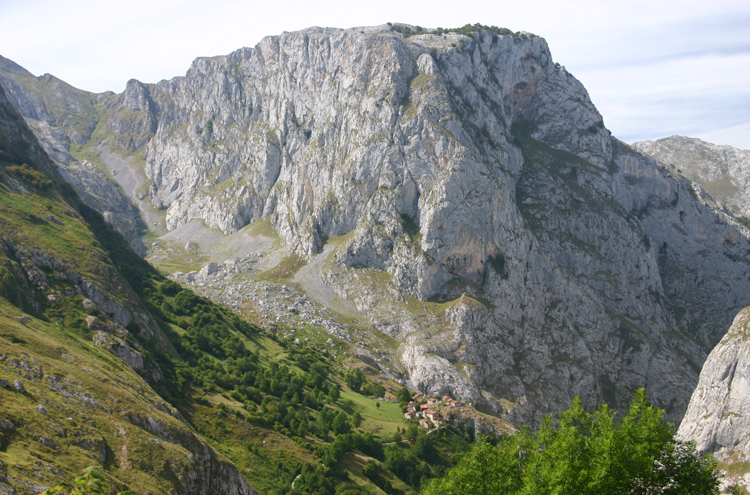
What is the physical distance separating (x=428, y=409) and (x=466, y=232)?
188 ft

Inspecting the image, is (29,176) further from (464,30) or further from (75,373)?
(464,30)

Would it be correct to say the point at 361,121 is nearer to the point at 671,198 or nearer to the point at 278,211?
the point at 278,211

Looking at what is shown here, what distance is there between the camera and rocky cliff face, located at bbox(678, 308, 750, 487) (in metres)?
71.7

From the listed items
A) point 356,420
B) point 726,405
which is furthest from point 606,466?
point 726,405

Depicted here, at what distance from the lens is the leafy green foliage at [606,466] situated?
22.1 meters

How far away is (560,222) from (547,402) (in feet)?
215

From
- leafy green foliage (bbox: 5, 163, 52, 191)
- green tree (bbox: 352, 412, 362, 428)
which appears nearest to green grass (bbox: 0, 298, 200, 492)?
green tree (bbox: 352, 412, 362, 428)

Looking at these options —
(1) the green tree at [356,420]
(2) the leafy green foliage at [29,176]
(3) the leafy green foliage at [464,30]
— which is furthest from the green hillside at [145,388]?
(3) the leafy green foliage at [464,30]

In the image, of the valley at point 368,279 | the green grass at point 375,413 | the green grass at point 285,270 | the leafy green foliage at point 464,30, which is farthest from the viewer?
the leafy green foliage at point 464,30

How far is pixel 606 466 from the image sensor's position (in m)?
21.8

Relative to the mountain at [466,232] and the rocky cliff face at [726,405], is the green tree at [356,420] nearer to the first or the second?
the mountain at [466,232]

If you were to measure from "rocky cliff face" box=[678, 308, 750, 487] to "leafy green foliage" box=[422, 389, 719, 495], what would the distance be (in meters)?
62.1

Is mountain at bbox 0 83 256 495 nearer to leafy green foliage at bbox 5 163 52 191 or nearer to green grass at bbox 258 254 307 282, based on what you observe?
leafy green foliage at bbox 5 163 52 191

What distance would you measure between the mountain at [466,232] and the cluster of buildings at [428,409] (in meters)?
7.88
